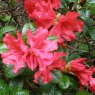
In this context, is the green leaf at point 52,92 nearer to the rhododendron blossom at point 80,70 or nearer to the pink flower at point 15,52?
the rhododendron blossom at point 80,70

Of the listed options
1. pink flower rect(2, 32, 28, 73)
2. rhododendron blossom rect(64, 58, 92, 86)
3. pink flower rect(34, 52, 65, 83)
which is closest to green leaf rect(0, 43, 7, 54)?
pink flower rect(2, 32, 28, 73)

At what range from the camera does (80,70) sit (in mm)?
1851

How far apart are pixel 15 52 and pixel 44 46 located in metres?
0.14

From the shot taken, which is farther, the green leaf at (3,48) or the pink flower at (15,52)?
the green leaf at (3,48)

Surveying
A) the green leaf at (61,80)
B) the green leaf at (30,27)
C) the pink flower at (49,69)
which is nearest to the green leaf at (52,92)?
the green leaf at (61,80)

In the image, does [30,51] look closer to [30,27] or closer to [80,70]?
[30,27]

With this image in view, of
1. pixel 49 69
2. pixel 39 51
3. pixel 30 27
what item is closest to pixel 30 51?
pixel 39 51

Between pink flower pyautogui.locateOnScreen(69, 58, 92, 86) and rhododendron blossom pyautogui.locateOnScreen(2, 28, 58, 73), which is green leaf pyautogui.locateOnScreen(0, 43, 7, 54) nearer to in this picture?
rhododendron blossom pyautogui.locateOnScreen(2, 28, 58, 73)

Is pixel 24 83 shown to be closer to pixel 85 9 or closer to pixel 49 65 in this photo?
pixel 49 65

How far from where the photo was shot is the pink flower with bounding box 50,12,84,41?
5.94ft

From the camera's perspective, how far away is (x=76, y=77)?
6.53 feet

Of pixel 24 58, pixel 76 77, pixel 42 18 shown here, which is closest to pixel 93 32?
pixel 76 77

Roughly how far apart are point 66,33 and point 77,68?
201 millimetres

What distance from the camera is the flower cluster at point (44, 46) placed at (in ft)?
5.19
